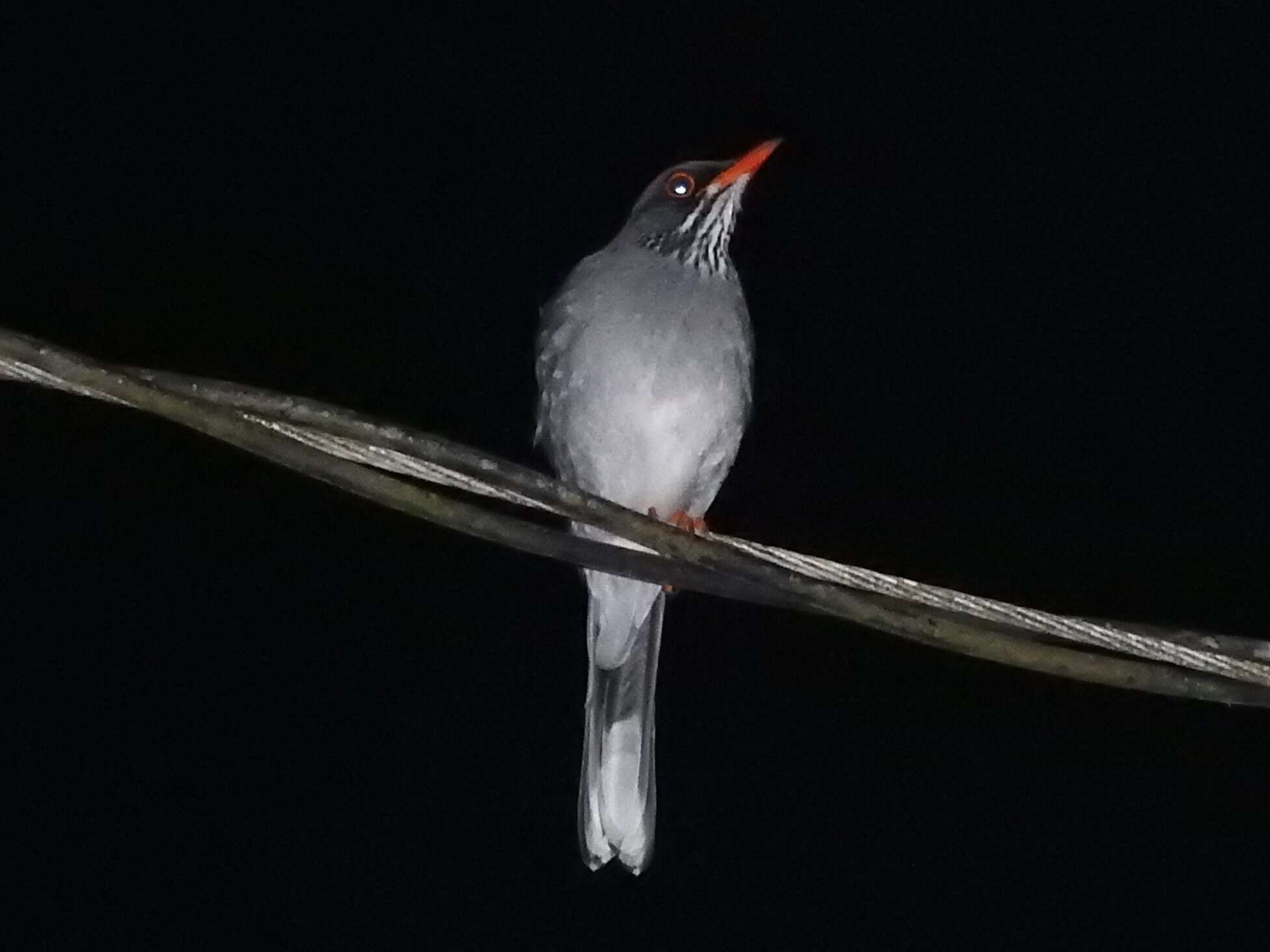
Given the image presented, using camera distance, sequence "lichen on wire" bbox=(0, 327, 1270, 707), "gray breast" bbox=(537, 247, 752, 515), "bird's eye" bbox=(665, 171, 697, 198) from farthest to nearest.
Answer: "bird's eye" bbox=(665, 171, 697, 198) → "gray breast" bbox=(537, 247, 752, 515) → "lichen on wire" bbox=(0, 327, 1270, 707)

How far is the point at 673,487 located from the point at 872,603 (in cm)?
192

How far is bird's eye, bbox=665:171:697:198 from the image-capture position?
451 cm

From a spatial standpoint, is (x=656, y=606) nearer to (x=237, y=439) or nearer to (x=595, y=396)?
(x=595, y=396)

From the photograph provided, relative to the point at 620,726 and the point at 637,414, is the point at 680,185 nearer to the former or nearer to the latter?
the point at 637,414

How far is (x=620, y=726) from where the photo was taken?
164 inches

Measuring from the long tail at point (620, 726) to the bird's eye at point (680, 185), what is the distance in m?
1.11

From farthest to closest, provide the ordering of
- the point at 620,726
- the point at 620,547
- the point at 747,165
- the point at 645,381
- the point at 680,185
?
the point at 680,185 → the point at 747,165 → the point at 620,726 → the point at 645,381 → the point at 620,547

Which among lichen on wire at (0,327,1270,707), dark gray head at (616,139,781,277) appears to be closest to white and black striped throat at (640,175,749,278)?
dark gray head at (616,139,781,277)

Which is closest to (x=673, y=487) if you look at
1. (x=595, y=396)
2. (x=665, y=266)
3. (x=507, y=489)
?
(x=595, y=396)

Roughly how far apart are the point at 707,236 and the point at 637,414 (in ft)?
2.32

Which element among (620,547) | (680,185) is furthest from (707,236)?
(620,547)

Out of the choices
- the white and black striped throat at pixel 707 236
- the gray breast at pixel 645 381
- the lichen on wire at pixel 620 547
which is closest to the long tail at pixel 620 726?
the gray breast at pixel 645 381

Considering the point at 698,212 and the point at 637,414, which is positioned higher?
the point at 698,212

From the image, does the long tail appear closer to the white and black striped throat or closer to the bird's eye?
the white and black striped throat
